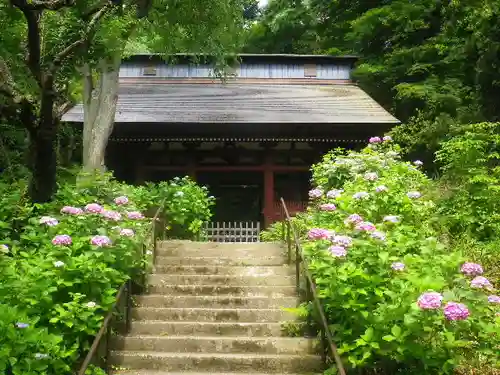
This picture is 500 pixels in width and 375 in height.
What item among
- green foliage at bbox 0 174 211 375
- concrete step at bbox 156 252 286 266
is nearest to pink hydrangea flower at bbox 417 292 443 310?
green foliage at bbox 0 174 211 375

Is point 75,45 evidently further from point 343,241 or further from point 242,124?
point 242,124

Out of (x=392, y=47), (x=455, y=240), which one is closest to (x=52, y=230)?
(x=455, y=240)

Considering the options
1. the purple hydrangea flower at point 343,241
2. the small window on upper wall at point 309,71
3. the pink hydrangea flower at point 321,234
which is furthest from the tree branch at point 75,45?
the small window on upper wall at point 309,71

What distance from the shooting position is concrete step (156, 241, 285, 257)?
309 inches

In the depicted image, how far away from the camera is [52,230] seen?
5.25 meters

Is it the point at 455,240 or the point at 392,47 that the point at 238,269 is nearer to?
the point at 455,240

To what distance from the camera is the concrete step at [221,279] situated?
6688mm

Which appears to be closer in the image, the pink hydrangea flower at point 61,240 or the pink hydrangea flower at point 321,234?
the pink hydrangea flower at point 61,240

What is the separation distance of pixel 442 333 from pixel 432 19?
50.6 ft

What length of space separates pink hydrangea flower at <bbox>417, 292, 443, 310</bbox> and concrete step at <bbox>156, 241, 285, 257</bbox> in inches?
168

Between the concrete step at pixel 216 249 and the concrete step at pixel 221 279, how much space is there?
1.02 meters

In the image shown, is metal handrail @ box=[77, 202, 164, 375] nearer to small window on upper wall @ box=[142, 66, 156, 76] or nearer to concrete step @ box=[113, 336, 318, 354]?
concrete step @ box=[113, 336, 318, 354]

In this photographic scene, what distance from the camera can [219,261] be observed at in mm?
7477

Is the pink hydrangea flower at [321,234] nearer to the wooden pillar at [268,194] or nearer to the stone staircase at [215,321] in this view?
the stone staircase at [215,321]
